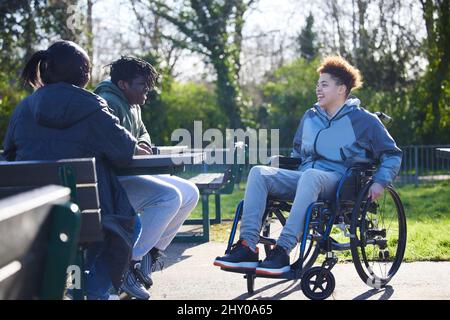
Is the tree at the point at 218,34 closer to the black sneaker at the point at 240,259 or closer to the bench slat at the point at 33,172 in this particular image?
the black sneaker at the point at 240,259

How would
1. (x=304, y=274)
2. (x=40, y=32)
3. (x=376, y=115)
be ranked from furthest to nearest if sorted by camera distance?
1. (x=40, y=32)
2. (x=376, y=115)
3. (x=304, y=274)

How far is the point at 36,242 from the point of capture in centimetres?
150

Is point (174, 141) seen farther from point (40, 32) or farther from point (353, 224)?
point (353, 224)

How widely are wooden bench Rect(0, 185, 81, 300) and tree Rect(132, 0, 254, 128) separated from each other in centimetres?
1764

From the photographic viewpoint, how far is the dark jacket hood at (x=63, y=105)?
12.0ft

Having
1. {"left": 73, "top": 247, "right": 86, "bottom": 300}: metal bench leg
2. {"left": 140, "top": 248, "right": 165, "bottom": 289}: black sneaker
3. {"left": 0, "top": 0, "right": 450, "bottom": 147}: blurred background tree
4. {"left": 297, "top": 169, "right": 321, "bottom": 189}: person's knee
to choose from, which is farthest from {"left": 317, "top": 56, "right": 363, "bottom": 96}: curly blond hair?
{"left": 0, "top": 0, "right": 450, "bottom": 147}: blurred background tree

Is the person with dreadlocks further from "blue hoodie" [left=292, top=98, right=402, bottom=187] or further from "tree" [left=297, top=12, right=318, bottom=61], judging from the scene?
"tree" [left=297, top=12, right=318, bottom=61]

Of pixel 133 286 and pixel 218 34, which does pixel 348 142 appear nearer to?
pixel 133 286

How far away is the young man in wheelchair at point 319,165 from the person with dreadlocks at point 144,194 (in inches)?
14.9

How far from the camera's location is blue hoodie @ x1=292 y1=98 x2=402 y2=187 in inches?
183

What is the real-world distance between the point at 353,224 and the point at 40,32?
1401 centimetres

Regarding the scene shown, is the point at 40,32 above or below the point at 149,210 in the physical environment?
above

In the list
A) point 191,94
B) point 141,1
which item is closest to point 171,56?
point 141,1

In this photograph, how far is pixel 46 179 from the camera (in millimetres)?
3180
